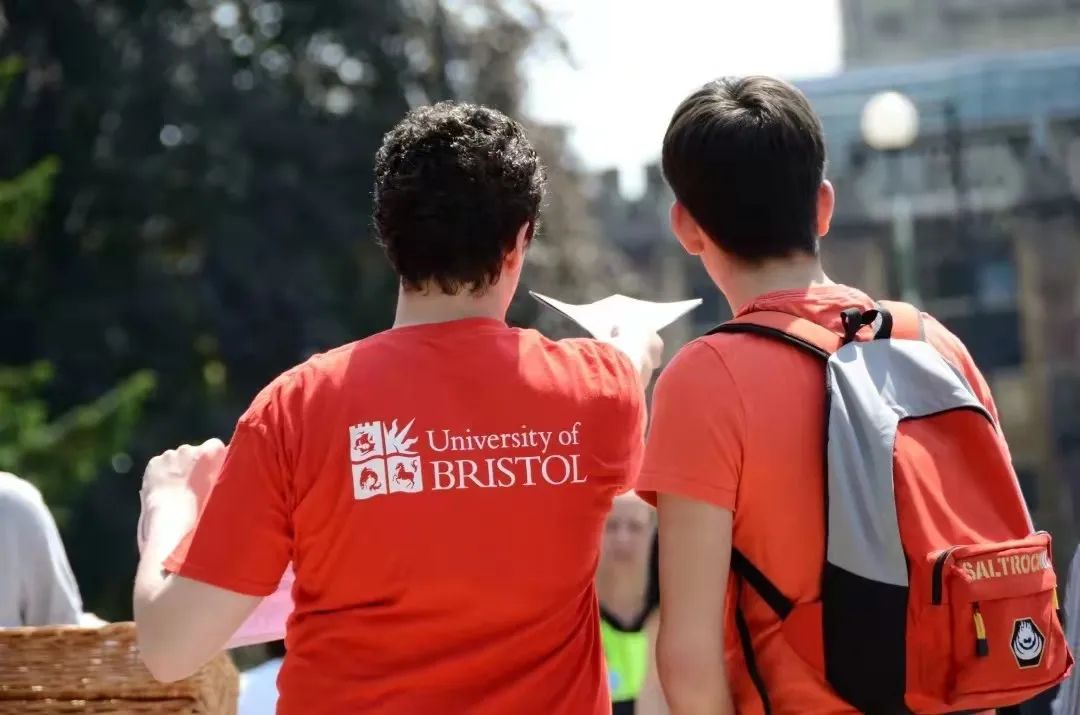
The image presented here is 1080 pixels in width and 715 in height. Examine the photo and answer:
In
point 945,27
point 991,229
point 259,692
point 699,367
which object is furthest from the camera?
point 945,27

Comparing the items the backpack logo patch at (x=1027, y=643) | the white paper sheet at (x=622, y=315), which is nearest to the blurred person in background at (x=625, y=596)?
the white paper sheet at (x=622, y=315)

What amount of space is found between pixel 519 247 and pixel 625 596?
2188 millimetres

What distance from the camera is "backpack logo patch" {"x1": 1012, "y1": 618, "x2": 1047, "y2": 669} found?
2.09 metres

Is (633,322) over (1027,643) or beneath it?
over

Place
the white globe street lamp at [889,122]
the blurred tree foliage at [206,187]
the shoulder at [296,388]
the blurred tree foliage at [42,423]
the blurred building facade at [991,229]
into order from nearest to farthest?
the shoulder at [296,388], the blurred tree foliage at [42,423], the white globe street lamp at [889,122], the blurred tree foliage at [206,187], the blurred building facade at [991,229]

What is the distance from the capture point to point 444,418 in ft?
7.18

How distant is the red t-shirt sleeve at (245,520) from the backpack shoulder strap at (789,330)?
23.2 inches

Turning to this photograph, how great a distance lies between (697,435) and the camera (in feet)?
7.07

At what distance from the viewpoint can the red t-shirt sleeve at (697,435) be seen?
2145 millimetres

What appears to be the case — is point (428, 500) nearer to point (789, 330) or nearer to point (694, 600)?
point (694, 600)

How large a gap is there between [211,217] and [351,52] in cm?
242

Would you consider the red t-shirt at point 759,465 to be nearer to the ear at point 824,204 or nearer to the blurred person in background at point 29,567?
the ear at point 824,204

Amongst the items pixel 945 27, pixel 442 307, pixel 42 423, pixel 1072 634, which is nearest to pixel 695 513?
pixel 442 307

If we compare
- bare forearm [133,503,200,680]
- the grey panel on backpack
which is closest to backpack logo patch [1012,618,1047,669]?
the grey panel on backpack
